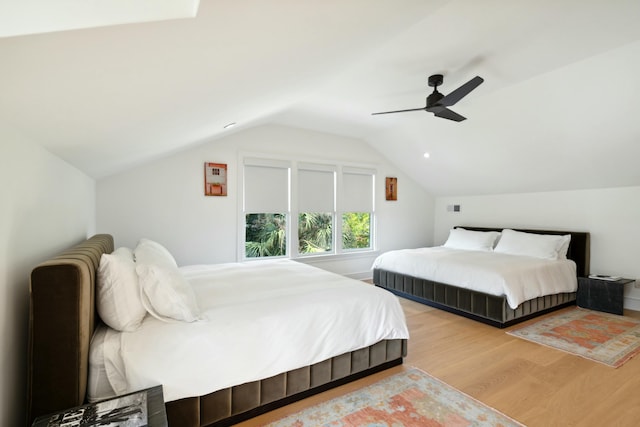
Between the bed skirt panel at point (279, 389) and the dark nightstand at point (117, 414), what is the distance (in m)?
0.39

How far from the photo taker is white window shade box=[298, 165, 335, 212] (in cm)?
498

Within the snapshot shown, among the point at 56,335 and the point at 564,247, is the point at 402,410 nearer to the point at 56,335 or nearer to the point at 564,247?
the point at 56,335

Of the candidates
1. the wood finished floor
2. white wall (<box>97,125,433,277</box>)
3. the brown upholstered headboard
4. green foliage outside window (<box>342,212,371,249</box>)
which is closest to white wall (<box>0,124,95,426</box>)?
the brown upholstered headboard

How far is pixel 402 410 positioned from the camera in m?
1.98

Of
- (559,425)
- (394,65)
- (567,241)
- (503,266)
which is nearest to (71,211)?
(394,65)

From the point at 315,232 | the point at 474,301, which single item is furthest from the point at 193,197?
the point at 474,301

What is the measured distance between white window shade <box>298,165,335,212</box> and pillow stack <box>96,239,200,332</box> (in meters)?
3.18

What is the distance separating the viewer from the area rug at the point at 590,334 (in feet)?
9.04

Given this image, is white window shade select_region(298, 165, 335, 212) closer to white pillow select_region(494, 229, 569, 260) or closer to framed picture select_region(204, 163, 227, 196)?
framed picture select_region(204, 163, 227, 196)

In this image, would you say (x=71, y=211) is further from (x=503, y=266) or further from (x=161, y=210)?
(x=503, y=266)

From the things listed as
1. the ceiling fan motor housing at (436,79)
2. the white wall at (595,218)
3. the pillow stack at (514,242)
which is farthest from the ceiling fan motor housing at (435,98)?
the white wall at (595,218)


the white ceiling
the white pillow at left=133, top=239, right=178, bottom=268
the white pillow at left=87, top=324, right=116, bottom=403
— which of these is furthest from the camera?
the white pillow at left=133, top=239, right=178, bottom=268

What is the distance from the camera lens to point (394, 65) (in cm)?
283

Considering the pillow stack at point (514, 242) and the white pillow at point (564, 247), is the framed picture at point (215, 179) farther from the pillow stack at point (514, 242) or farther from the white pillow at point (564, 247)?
the white pillow at point (564, 247)
